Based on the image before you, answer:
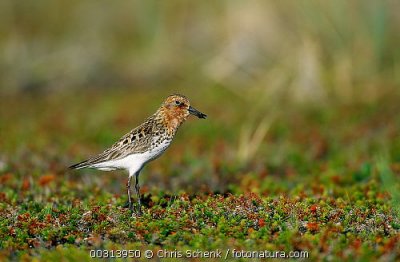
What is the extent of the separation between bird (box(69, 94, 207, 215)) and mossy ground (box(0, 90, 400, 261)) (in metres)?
0.46

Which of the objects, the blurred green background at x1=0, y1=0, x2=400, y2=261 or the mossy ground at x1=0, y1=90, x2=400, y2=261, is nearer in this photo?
the mossy ground at x1=0, y1=90, x2=400, y2=261

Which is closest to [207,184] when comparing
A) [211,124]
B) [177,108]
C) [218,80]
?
[177,108]

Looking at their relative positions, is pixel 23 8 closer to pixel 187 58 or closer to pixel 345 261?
pixel 187 58

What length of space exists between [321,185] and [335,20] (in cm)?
582

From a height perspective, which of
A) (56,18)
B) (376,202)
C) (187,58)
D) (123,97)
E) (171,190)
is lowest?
(376,202)

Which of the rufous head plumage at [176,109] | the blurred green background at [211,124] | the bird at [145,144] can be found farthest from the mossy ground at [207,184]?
the rufous head plumage at [176,109]

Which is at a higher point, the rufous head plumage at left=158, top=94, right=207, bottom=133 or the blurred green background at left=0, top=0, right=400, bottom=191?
the blurred green background at left=0, top=0, right=400, bottom=191

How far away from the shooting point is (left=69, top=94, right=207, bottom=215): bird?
7793mm

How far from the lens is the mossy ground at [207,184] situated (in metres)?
6.61

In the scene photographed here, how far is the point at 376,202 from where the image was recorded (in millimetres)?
8250

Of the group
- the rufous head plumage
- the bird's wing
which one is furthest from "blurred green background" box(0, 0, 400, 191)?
the bird's wing

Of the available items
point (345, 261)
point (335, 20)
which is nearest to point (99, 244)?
point (345, 261)

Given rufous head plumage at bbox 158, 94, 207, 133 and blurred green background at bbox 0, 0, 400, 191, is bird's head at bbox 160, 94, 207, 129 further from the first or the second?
blurred green background at bbox 0, 0, 400, 191

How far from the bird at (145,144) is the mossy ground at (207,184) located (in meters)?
0.46
